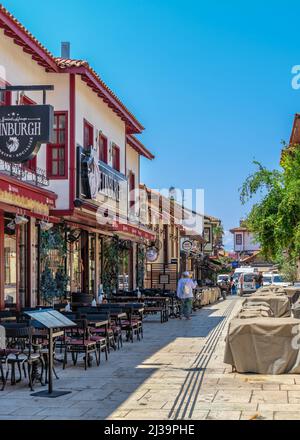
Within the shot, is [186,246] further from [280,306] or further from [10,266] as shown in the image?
[10,266]

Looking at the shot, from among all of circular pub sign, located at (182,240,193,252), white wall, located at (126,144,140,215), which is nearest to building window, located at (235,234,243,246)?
→ circular pub sign, located at (182,240,193,252)

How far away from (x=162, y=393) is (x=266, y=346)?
225cm

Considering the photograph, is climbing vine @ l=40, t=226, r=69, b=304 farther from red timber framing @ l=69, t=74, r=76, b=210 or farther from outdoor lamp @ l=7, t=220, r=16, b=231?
outdoor lamp @ l=7, t=220, r=16, b=231

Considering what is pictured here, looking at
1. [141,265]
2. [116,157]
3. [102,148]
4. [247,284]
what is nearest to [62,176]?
[102,148]

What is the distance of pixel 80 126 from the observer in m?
20.1

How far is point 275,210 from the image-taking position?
22.5 m

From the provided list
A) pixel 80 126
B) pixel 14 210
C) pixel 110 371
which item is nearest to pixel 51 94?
pixel 80 126

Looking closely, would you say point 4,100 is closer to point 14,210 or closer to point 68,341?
point 14,210

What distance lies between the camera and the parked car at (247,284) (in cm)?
5288

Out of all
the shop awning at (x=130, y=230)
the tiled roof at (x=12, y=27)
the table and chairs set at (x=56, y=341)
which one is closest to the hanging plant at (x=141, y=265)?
the shop awning at (x=130, y=230)

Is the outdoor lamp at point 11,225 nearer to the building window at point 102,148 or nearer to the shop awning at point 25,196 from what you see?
the shop awning at point 25,196

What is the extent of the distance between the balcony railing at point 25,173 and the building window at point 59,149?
658 mm

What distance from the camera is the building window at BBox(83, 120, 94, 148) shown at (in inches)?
830
